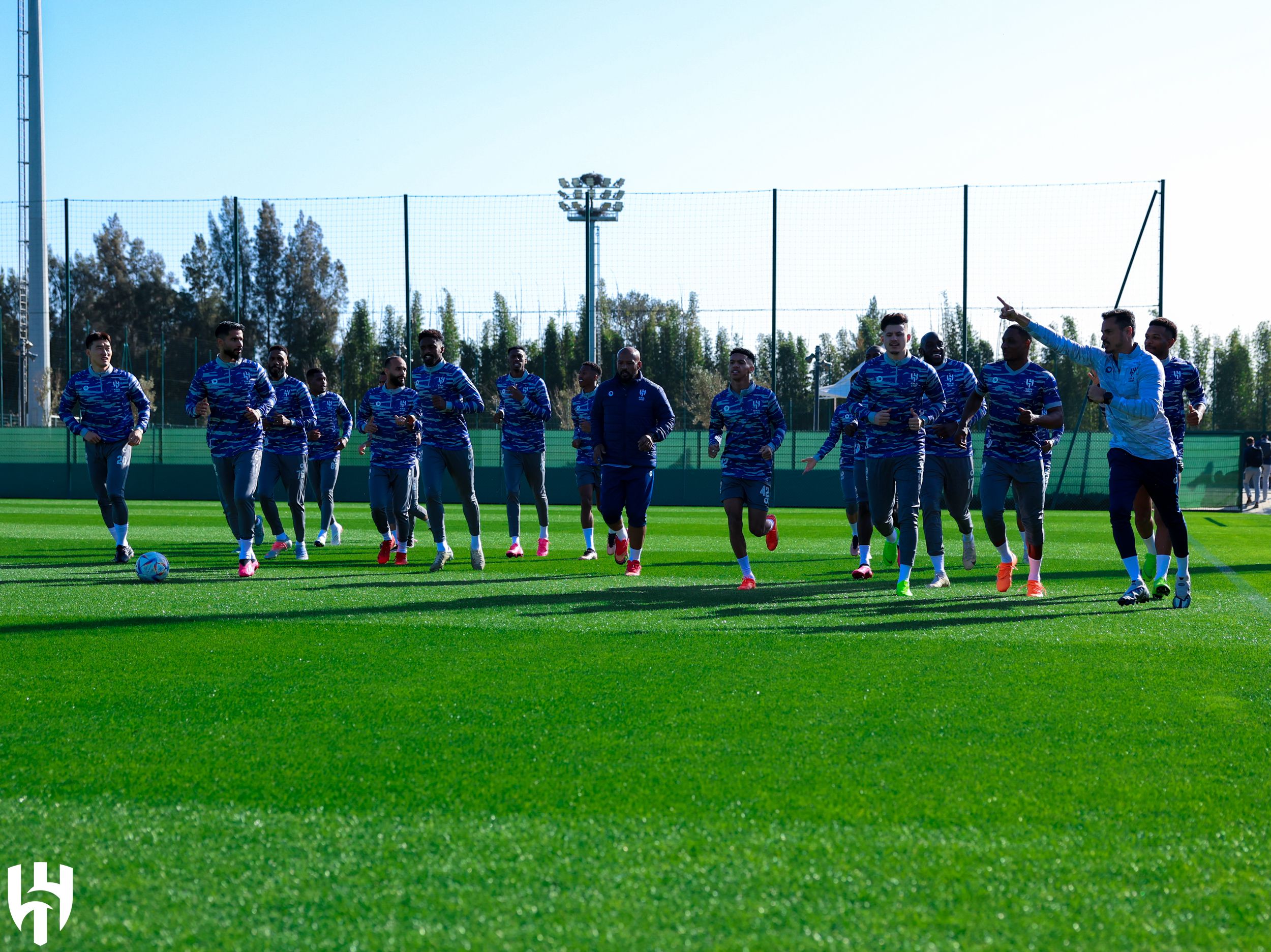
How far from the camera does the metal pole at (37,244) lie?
103 feet

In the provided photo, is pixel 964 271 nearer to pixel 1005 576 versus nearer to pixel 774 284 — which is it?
pixel 774 284

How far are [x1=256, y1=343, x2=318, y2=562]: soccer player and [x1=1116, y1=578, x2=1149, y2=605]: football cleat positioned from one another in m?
7.60

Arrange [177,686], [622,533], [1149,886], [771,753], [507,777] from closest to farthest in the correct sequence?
[1149,886], [507,777], [771,753], [177,686], [622,533]

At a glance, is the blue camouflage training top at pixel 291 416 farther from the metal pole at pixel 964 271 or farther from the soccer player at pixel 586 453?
the metal pole at pixel 964 271

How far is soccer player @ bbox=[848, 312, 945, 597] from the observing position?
837cm

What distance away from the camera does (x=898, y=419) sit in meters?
8.44

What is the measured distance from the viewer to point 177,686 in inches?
203

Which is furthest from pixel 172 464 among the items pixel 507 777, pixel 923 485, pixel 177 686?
pixel 507 777

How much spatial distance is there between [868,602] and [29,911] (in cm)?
640

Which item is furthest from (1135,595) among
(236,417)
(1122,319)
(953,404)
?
(236,417)

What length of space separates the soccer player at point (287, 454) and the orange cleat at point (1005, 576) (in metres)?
6.66

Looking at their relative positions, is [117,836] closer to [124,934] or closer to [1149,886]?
[124,934]

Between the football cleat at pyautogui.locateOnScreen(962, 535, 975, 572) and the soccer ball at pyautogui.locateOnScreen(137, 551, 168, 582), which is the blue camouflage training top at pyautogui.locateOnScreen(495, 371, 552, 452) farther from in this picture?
the football cleat at pyautogui.locateOnScreen(962, 535, 975, 572)

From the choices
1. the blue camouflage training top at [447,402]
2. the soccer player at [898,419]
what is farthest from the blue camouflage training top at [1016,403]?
the blue camouflage training top at [447,402]
